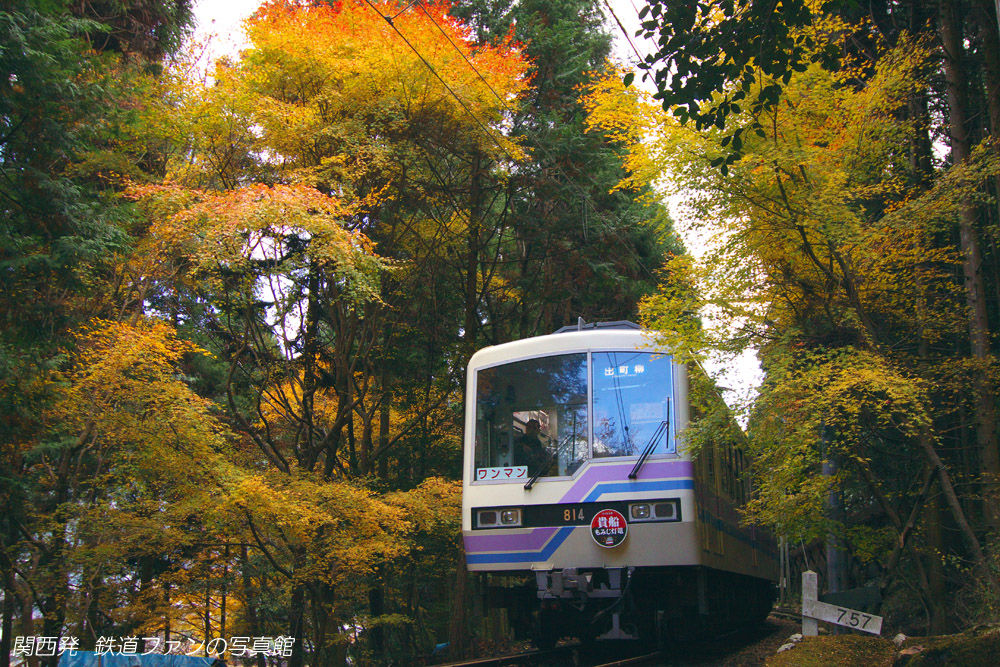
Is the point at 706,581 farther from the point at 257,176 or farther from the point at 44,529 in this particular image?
the point at 257,176

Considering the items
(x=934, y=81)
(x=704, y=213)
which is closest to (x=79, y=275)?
(x=704, y=213)

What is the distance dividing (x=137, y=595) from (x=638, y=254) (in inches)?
394

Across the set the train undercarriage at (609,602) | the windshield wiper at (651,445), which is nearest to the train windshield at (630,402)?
the windshield wiper at (651,445)

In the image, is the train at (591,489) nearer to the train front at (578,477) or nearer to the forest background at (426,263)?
the train front at (578,477)

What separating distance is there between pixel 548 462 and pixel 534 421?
0.40m

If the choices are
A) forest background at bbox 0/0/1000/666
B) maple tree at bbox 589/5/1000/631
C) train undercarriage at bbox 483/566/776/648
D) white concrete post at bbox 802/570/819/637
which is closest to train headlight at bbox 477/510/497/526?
train undercarriage at bbox 483/566/776/648

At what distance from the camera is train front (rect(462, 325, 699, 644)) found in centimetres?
713

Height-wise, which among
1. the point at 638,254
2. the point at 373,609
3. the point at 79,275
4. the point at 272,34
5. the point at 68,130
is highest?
the point at 272,34

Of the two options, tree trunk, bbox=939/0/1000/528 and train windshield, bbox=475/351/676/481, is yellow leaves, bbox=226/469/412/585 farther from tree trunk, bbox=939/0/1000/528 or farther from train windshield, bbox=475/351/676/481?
tree trunk, bbox=939/0/1000/528

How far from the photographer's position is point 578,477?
7.31m

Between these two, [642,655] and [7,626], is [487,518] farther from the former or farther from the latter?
[7,626]

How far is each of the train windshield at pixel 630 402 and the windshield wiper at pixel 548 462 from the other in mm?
265

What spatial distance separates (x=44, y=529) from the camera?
8969 millimetres

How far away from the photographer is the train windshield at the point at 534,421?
745cm
